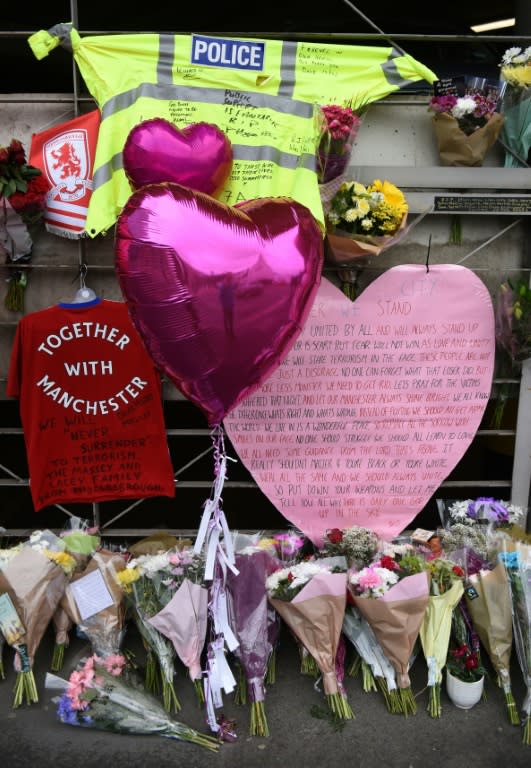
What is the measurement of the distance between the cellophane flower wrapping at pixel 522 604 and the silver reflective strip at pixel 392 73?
9.41 feet

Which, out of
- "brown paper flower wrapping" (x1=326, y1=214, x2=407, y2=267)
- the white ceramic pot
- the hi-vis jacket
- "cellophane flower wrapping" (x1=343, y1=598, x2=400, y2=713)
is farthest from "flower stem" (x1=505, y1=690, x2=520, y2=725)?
the hi-vis jacket

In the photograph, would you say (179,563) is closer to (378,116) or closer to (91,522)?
(91,522)

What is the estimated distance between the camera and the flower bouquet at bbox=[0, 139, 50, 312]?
12.1ft

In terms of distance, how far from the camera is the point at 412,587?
327cm

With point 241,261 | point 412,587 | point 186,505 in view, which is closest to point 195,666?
point 412,587

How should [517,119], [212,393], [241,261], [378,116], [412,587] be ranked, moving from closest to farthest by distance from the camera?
[241,261]
[212,393]
[412,587]
[517,119]
[378,116]

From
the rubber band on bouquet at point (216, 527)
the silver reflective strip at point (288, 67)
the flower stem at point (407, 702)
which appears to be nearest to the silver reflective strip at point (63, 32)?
the silver reflective strip at point (288, 67)

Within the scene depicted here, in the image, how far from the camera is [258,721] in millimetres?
3281

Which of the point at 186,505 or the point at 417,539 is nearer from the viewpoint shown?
the point at 417,539

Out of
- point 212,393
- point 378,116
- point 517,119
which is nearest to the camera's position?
point 212,393

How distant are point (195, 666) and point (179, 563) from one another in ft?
1.83

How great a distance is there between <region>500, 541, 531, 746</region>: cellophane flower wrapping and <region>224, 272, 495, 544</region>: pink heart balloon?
881 millimetres

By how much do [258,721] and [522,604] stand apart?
1.54m

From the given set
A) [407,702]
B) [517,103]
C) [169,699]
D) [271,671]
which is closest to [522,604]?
[407,702]
